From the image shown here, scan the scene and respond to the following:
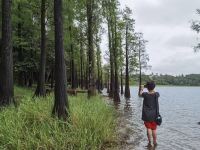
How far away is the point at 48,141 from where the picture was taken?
11148 millimetres

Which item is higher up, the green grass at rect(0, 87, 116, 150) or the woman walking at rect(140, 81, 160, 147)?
the woman walking at rect(140, 81, 160, 147)

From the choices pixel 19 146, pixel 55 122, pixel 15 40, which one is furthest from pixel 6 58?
pixel 15 40

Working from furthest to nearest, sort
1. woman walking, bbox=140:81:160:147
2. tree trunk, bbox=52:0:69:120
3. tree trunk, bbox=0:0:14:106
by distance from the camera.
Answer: tree trunk, bbox=0:0:14:106, tree trunk, bbox=52:0:69:120, woman walking, bbox=140:81:160:147

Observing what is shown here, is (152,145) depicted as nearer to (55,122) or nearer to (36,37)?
(55,122)

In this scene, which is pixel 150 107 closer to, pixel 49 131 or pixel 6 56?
pixel 49 131

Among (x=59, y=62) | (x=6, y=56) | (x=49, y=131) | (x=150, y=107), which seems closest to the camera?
(x=49, y=131)

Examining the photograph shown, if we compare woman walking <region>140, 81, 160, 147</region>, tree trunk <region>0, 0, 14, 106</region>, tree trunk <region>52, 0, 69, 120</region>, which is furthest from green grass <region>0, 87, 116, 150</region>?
tree trunk <region>0, 0, 14, 106</region>

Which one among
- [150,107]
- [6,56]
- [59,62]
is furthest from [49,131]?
[6,56]

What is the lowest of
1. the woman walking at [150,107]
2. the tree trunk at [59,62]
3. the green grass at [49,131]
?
the green grass at [49,131]

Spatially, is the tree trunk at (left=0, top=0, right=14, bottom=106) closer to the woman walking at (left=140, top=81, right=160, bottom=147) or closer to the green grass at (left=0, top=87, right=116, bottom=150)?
the green grass at (left=0, top=87, right=116, bottom=150)

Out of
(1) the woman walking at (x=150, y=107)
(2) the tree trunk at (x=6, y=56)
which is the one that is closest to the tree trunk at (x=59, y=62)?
(1) the woman walking at (x=150, y=107)

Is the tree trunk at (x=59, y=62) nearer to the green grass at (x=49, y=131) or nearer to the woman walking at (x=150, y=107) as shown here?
the green grass at (x=49, y=131)

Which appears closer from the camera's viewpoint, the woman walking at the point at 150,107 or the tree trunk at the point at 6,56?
the woman walking at the point at 150,107

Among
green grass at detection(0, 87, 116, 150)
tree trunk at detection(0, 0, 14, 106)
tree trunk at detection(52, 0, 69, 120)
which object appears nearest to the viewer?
green grass at detection(0, 87, 116, 150)
